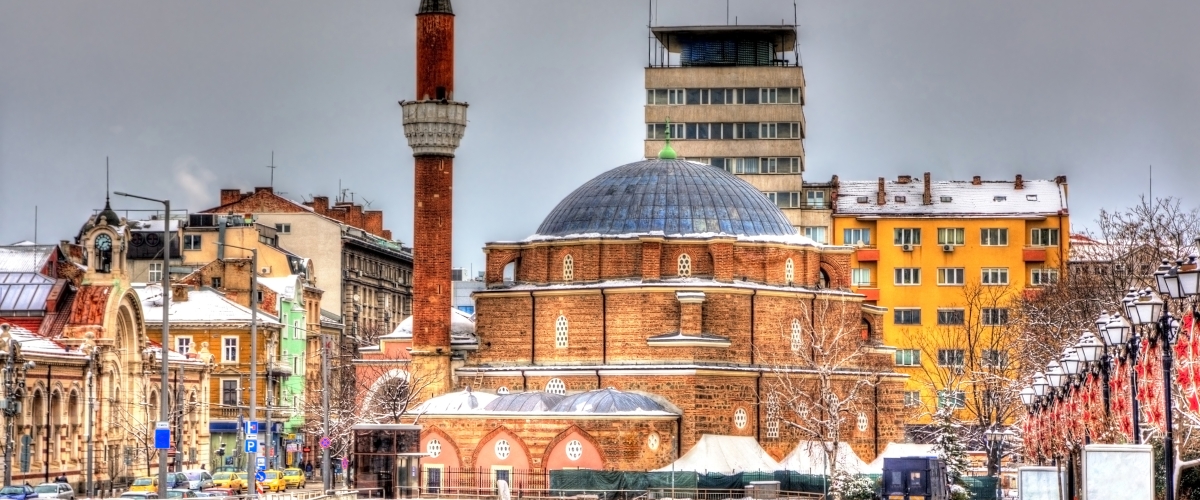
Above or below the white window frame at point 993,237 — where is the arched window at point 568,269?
below

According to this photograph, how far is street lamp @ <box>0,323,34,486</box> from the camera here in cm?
5609

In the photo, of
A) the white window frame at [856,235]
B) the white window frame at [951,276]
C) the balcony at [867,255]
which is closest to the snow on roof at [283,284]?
the white window frame at [856,235]

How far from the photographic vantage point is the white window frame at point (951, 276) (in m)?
106

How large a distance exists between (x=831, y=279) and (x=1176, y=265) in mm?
56365

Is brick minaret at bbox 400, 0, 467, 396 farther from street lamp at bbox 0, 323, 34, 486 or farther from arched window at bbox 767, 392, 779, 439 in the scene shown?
street lamp at bbox 0, 323, 34, 486

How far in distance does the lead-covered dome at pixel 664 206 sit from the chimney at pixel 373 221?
49.2 meters

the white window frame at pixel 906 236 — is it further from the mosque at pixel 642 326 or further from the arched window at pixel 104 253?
the arched window at pixel 104 253

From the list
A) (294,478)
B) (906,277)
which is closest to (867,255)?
(906,277)

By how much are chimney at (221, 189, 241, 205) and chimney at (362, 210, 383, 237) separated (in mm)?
12753

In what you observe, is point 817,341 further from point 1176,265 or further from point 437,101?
point 1176,265

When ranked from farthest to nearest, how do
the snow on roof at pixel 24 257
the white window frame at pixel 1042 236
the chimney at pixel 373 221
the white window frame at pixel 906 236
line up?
the chimney at pixel 373 221, the white window frame at pixel 906 236, the white window frame at pixel 1042 236, the snow on roof at pixel 24 257

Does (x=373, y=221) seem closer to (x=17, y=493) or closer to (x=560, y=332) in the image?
(x=560, y=332)

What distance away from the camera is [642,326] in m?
82.0

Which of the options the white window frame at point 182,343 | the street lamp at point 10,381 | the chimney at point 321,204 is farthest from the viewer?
the chimney at point 321,204
